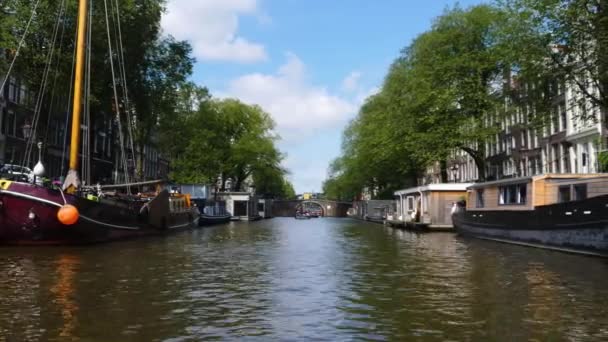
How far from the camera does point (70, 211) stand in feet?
81.7

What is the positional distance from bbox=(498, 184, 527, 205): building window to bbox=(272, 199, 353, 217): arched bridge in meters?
113

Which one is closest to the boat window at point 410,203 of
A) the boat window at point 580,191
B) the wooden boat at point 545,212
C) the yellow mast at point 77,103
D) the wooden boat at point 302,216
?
the wooden boat at point 545,212

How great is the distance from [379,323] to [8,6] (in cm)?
3854

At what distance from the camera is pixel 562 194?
27.2m

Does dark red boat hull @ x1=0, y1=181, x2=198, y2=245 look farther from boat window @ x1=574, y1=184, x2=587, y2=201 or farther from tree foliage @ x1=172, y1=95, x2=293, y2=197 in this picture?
tree foliage @ x1=172, y1=95, x2=293, y2=197

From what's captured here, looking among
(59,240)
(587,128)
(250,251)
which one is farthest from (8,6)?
(587,128)

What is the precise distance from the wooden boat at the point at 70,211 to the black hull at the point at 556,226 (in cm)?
1837

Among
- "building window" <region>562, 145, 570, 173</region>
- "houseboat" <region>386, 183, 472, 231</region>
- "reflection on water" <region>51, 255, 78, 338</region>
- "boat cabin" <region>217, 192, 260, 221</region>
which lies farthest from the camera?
"boat cabin" <region>217, 192, 260, 221</region>

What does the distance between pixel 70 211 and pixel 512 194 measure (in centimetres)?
2000

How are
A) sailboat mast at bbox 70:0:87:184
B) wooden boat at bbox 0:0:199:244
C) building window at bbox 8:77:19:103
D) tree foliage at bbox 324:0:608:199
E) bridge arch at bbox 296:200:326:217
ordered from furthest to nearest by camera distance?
bridge arch at bbox 296:200:326:217 < building window at bbox 8:77:19:103 < tree foliage at bbox 324:0:608:199 < sailboat mast at bbox 70:0:87:184 < wooden boat at bbox 0:0:199:244

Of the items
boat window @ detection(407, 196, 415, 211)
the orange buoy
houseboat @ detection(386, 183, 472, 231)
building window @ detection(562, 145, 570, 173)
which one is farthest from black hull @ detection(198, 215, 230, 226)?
the orange buoy

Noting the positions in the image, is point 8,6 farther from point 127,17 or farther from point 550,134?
point 550,134

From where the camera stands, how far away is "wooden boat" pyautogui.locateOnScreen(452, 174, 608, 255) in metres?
21.9

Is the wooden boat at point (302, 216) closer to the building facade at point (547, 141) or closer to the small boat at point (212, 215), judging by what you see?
the small boat at point (212, 215)
